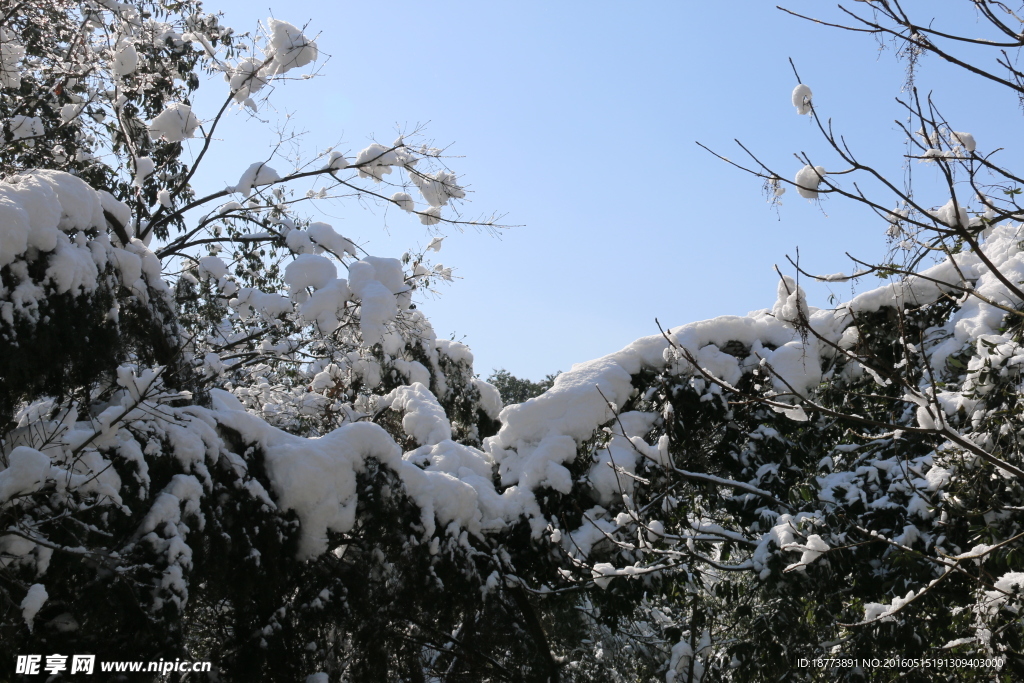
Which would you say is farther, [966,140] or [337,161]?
[337,161]

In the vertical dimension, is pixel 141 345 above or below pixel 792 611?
above

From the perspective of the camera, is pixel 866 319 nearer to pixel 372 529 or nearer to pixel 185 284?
pixel 372 529

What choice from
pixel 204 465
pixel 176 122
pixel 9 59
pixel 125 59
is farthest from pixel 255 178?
pixel 204 465

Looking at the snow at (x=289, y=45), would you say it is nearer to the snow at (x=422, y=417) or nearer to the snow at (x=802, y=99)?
the snow at (x=422, y=417)

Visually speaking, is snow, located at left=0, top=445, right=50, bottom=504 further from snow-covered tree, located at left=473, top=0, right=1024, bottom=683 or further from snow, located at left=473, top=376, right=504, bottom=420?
snow, located at left=473, top=376, right=504, bottom=420

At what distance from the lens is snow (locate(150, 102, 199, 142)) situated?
18.0ft

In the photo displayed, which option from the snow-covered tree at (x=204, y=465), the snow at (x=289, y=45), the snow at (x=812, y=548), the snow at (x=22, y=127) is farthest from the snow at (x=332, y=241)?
the snow at (x=812, y=548)

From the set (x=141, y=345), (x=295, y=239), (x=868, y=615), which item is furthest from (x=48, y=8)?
(x=868, y=615)

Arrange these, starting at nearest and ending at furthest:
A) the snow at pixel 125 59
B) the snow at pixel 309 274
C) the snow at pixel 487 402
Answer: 1. the snow at pixel 309 274
2. the snow at pixel 125 59
3. the snow at pixel 487 402

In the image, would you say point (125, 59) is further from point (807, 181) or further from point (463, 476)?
point (807, 181)

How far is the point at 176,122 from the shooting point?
5.51 m

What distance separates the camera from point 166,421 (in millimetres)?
3207

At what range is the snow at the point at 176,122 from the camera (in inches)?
216

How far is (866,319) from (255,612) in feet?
12.3
